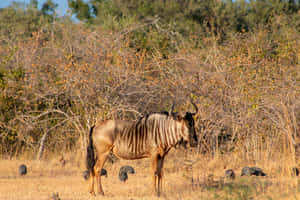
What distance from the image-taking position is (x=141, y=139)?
8.35m

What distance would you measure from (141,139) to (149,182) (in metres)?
2.38

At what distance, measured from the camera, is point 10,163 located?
1272 centimetres

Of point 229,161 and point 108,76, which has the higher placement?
point 108,76

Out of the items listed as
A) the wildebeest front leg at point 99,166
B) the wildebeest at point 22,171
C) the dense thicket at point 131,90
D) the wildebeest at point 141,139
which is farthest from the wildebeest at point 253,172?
the wildebeest at point 22,171

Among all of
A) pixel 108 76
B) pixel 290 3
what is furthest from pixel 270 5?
pixel 108 76

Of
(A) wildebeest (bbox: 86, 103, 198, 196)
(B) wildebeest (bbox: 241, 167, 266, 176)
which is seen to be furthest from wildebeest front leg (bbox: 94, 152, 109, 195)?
(B) wildebeest (bbox: 241, 167, 266, 176)

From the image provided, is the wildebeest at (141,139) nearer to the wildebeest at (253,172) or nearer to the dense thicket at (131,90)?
the dense thicket at (131,90)

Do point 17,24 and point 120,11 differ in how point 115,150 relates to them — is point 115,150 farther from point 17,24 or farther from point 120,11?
point 17,24

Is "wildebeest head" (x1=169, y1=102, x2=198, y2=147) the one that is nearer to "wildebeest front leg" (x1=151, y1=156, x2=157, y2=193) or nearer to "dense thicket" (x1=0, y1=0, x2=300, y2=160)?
"wildebeest front leg" (x1=151, y1=156, x2=157, y2=193)

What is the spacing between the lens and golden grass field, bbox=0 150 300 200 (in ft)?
27.0

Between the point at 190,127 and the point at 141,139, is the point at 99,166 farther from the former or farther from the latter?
the point at 190,127

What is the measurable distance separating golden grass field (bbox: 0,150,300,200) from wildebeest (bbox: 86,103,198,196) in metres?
0.58

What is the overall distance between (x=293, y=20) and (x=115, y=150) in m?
21.0

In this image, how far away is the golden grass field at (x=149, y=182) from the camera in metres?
8.23
